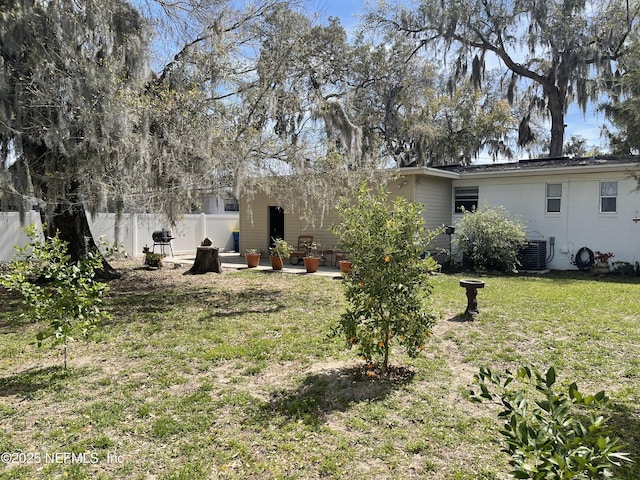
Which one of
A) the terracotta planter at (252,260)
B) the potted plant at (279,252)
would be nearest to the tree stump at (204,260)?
the terracotta planter at (252,260)

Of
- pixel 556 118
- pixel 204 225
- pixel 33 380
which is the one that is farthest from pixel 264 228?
pixel 556 118

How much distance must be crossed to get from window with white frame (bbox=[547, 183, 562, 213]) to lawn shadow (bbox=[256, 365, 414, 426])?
1032cm

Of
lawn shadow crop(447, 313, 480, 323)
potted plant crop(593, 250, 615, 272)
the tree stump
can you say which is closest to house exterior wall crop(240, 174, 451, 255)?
the tree stump

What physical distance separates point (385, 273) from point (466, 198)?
11.1 metres

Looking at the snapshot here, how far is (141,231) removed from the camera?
1470 cm

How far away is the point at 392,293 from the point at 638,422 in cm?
196

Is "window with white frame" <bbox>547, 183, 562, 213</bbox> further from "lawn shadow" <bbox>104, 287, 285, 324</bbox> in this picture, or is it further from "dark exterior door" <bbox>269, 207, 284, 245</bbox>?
"lawn shadow" <bbox>104, 287, 285, 324</bbox>

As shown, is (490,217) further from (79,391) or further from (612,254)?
(79,391)

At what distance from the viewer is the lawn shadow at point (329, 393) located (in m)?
3.27

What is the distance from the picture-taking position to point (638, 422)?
3.09 metres

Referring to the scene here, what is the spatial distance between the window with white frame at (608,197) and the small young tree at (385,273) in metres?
10.3

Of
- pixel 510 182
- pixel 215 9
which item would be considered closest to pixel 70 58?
pixel 215 9

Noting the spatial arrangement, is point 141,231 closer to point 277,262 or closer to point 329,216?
point 277,262

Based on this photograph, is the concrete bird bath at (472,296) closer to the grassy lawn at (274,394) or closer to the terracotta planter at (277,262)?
the grassy lawn at (274,394)
